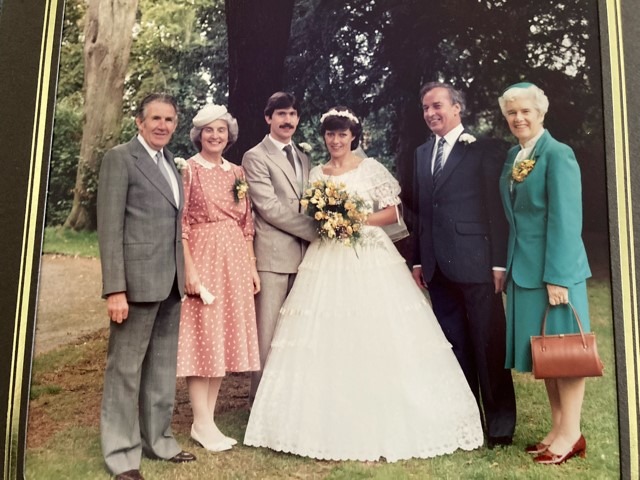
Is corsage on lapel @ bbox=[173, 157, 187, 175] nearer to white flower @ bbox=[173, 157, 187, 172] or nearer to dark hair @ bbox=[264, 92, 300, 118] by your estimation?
white flower @ bbox=[173, 157, 187, 172]

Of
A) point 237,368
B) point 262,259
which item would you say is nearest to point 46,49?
point 262,259

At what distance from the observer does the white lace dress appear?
3875mm

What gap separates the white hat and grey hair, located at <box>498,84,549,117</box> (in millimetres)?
2017

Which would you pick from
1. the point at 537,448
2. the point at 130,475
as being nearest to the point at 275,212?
the point at 130,475

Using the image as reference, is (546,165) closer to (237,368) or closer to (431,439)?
(431,439)

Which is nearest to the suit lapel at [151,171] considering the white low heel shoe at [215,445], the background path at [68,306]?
A: the background path at [68,306]

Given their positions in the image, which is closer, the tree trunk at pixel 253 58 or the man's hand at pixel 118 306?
the man's hand at pixel 118 306

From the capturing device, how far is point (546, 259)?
399 centimetres

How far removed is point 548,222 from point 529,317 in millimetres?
673

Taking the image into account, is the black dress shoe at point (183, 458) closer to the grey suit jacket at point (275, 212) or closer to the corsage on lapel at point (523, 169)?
the grey suit jacket at point (275, 212)

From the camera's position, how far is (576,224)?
4.00 m

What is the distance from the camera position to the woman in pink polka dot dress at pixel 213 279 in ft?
13.3

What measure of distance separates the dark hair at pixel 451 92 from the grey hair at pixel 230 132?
1386mm

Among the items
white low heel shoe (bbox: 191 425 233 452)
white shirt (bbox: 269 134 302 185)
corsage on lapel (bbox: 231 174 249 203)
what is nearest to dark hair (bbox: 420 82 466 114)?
white shirt (bbox: 269 134 302 185)
